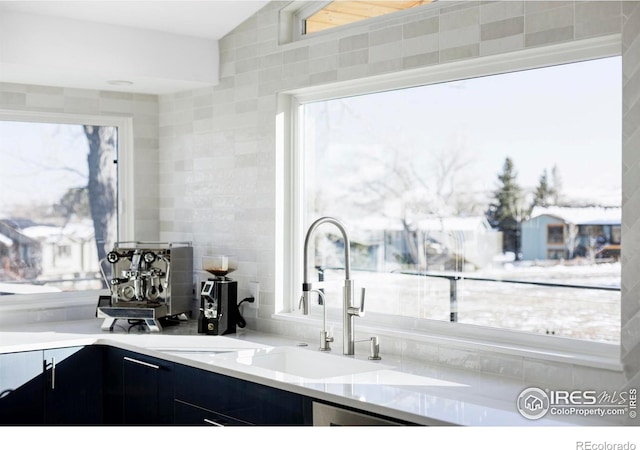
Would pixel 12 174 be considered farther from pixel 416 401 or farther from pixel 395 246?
pixel 416 401

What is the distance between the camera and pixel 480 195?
11.8 ft

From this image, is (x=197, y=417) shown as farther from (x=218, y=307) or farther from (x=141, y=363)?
(x=218, y=307)

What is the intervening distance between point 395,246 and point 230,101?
1308 mm

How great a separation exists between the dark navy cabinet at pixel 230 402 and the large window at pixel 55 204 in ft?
4.84

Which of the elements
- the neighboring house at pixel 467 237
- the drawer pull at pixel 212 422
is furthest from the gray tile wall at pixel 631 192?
the drawer pull at pixel 212 422

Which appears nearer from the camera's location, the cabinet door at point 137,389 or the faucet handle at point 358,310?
the faucet handle at point 358,310

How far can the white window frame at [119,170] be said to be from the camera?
461cm

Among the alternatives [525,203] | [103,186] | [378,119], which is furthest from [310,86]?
[103,186]

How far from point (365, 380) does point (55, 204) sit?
249 cm

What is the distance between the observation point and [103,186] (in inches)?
192

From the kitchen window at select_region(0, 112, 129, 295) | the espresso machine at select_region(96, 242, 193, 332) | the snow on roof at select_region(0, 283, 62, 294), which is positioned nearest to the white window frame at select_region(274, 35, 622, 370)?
the espresso machine at select_region(96, 242, 193, 332)

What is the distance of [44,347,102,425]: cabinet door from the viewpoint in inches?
153

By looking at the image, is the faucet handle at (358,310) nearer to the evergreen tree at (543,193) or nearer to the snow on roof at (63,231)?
the evergreen tree at (543,193)

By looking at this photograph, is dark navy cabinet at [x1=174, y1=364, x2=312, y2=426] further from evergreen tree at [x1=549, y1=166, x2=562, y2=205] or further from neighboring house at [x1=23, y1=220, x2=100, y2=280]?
neighboring house at [x1=23, y1=220, x2=100, y2=280]
